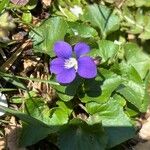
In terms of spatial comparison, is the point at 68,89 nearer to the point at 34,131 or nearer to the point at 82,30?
the point at 34,131

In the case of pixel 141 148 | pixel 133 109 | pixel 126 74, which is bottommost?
pixel 141 148

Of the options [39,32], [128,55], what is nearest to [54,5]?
[39,32]

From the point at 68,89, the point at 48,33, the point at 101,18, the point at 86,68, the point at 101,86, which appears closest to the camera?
the point at 86,68

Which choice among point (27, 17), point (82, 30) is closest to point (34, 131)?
point (82, 30)

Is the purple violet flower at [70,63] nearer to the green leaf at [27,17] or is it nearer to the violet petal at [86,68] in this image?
the violet petal at [86,68]

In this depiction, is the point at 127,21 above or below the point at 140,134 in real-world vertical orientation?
above

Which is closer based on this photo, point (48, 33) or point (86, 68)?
point (86, 68)

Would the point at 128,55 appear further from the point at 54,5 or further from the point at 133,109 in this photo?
the point at 54,5

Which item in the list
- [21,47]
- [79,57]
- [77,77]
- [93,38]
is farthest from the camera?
[21,47]
